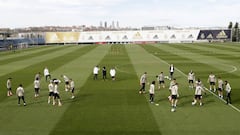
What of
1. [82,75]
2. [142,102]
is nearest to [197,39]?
[82,75]

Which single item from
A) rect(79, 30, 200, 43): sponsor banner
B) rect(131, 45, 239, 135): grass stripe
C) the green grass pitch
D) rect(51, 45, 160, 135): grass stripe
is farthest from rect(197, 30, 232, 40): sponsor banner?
rect(131, 45, 239, 135): grass stripe

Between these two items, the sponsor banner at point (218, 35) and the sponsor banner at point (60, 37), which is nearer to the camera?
the sponsor banner at point (218, 35)

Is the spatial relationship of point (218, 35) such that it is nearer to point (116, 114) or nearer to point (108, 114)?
point (116, 114)

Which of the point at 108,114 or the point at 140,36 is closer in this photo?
the point at 108,114

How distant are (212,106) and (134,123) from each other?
6.41 m

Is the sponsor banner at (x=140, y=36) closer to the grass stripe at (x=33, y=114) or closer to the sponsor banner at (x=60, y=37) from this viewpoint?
the sponsor banner at (x=60, y=37)

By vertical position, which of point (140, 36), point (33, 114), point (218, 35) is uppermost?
point (218, 35)

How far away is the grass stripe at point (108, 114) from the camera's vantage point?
1728 cm

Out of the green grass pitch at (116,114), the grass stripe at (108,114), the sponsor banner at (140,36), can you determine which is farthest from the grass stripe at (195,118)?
the sponsor banner at (140,36)

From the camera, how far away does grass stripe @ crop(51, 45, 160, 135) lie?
1728cm

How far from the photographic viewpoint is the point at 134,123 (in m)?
18.3

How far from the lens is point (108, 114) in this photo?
66.4 feet

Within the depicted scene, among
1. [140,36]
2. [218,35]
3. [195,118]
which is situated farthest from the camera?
[140,36]

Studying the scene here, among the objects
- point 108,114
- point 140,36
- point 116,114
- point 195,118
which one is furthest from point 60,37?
point 195,118
